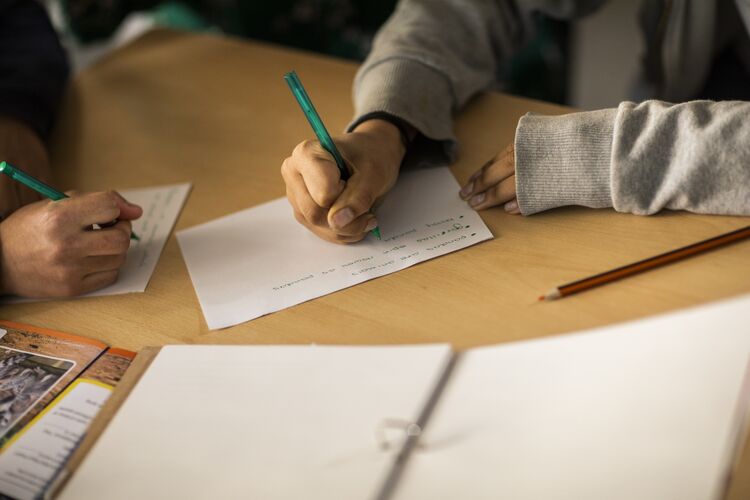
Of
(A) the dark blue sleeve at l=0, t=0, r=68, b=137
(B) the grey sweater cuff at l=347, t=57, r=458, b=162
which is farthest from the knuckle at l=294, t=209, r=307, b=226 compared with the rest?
(A) the dark blue sleeve at l=0, t=0, r=68, b=137

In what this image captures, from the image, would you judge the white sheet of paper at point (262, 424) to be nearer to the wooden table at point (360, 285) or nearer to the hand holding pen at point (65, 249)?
the wooden table at point (360, 285)

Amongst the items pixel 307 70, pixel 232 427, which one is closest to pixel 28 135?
pixel 307 70

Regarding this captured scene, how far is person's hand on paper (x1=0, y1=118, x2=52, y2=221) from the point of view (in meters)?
0.82

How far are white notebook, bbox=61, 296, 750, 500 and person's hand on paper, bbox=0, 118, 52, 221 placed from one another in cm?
37

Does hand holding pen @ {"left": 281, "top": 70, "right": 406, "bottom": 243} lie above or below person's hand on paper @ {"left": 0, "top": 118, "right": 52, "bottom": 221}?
above

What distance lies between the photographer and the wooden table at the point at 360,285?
60 centimetres

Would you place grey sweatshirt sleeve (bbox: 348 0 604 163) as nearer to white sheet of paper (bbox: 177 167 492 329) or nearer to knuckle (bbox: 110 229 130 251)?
white sheet of paper (bbox: 177 167 492 329)

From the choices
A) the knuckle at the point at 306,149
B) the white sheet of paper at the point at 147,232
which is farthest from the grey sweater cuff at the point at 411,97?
the white sheet of paper at the point at 147,232

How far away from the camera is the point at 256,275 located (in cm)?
70

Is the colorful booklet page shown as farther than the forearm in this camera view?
No

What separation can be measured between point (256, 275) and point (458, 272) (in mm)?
198

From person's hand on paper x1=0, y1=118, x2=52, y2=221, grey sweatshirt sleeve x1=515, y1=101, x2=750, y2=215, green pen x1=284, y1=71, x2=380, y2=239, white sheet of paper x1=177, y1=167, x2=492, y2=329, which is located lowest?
person's hand on paper x1=0, y1=118, x2=52, y2=221

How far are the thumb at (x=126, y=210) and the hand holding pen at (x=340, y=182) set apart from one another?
171 mm

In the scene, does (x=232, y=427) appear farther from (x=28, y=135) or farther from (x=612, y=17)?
(x=612, y=17)
